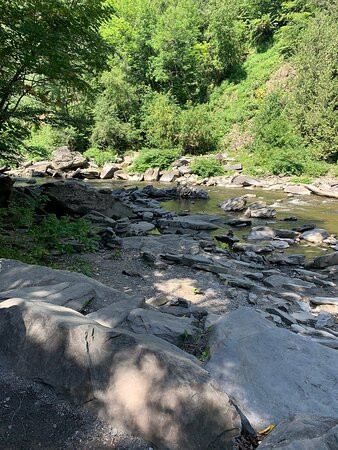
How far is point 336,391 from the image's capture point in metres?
2.65

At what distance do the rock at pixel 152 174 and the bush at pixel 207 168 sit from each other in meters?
2.32

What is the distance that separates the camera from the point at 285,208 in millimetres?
16078

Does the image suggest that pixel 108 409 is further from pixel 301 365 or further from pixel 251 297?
pixel 251 297

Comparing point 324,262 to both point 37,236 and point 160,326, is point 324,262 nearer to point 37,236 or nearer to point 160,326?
point 37,236

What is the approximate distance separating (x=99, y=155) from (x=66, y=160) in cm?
347

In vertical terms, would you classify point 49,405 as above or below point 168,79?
below

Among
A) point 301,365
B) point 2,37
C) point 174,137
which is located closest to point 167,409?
point 301,365

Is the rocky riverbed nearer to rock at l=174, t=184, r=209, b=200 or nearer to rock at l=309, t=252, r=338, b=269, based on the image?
rock at l=309, t=252, r=338, b=269

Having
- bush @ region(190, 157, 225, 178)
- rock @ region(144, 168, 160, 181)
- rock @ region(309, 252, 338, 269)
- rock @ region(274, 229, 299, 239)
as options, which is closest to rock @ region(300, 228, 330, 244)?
rock @ region(274, 229, 299, 239)

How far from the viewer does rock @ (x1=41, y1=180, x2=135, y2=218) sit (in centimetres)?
1038

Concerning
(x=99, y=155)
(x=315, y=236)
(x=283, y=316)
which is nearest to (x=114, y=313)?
(x=283, y=316)

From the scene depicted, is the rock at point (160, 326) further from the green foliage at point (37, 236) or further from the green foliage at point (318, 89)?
the green foliage at point (318, 89)

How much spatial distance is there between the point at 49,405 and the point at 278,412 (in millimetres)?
1368

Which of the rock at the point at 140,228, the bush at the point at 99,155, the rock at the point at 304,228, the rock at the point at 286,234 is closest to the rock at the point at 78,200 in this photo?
the rock at the point at 140,228
